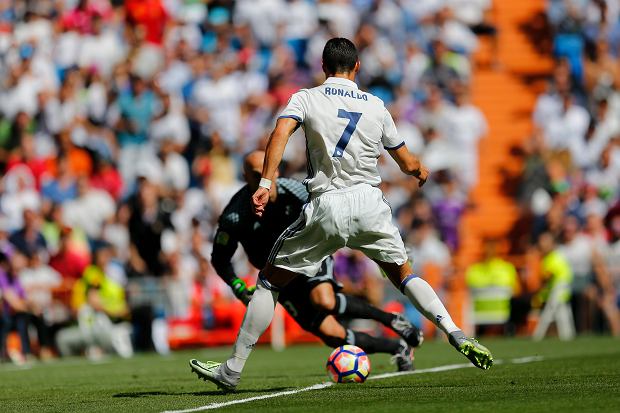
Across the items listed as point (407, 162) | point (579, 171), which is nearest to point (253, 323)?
point (407, 162)

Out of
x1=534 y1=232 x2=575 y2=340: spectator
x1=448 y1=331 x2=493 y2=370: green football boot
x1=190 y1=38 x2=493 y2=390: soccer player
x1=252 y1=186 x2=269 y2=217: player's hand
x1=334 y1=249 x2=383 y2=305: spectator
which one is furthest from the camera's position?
x1=534 y1=232 x2=575 y2=340: spectator

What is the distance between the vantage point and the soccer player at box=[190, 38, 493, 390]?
8336 millimetres

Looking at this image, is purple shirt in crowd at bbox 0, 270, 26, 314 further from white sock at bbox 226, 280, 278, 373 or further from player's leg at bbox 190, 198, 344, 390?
white sock at bbox 226, 280, 278, 373

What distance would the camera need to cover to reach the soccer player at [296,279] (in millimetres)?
10344

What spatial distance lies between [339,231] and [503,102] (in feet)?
47.9

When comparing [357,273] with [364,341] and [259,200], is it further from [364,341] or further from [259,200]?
[259,200]

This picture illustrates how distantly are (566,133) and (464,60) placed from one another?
2575 millimetres

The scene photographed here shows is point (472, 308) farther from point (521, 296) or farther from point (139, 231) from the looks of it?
A: point (139, 231)

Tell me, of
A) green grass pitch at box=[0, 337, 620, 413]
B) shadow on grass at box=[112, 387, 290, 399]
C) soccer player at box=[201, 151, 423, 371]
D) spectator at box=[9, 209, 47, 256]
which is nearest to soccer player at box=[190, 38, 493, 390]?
shadow on grass at box=[112, 387, 290, 399]

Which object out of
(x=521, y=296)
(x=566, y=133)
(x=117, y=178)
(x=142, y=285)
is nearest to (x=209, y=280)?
(x=142, y=285)

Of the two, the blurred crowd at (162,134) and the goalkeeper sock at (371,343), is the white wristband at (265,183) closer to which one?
the goalkeeper sock at (371,343)

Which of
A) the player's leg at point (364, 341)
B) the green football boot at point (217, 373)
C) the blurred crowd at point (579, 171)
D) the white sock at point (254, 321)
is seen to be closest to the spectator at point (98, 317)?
the blurred crowd at point (579, 171)

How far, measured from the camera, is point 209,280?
19.1 metres

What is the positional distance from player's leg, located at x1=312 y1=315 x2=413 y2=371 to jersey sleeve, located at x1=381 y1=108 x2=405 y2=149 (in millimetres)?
2382
